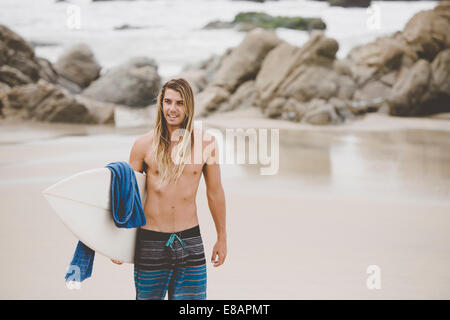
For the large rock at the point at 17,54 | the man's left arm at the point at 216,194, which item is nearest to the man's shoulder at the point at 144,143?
the man's left arm at the point at 216,194

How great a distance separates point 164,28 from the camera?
2214 cm

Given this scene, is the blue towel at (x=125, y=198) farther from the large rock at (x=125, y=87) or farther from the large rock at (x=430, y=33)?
the large rock at (x=125, y=87)

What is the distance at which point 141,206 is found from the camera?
1.72m

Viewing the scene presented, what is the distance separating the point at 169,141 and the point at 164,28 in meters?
21.6

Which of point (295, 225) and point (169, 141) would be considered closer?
point (169, 141)

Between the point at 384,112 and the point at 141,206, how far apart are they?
43.5 feet

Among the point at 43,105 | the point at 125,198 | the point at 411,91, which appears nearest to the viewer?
the point at 125,198

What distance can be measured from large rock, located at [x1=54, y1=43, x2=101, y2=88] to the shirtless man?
687 inches

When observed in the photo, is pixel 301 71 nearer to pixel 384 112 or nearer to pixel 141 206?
pixel 384 112

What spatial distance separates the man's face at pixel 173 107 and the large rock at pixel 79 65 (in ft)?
57.3

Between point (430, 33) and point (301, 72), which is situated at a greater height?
point (430, 33)

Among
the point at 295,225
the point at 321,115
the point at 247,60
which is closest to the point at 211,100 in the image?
the point at 247,60

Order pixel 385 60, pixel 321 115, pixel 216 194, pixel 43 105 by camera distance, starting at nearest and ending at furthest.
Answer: pixel 216 194, pixel 43 105, pixel 321 115, pixel 385 60

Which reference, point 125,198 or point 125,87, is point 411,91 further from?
point 125,198
